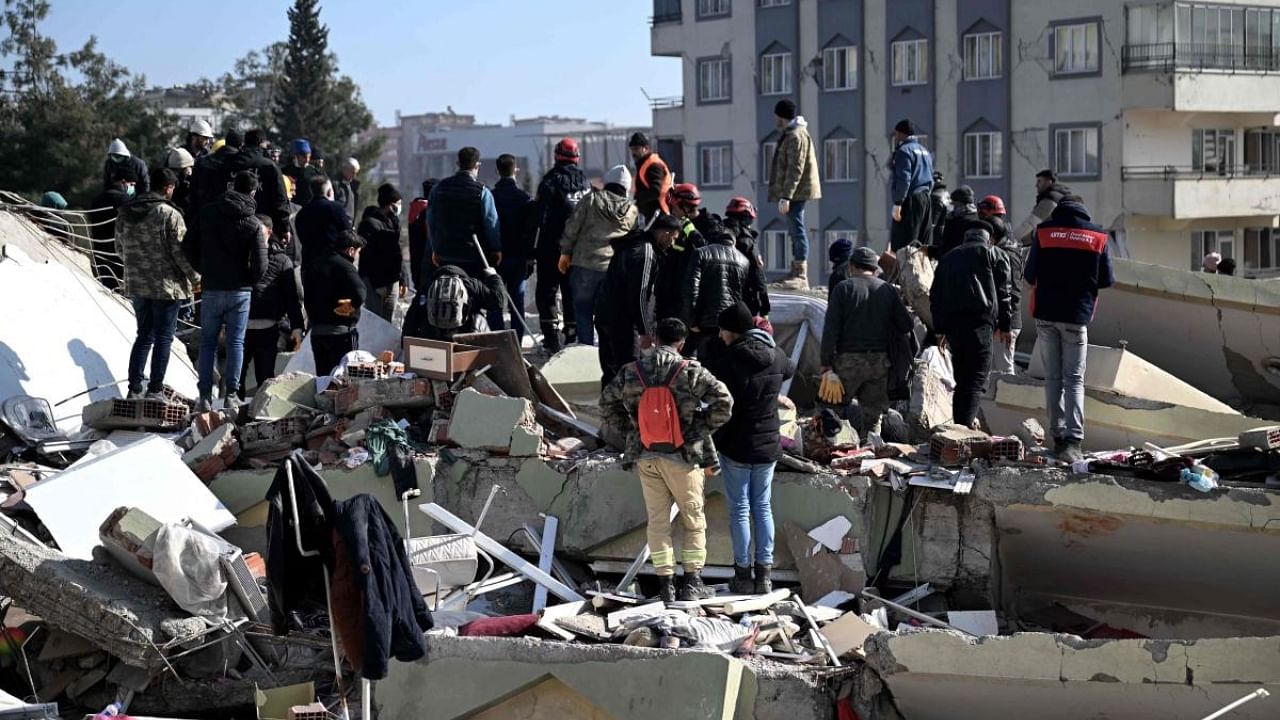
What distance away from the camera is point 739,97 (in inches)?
1815

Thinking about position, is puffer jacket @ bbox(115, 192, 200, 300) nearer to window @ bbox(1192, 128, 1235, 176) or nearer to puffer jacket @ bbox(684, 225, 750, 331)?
puffer jacket @ bbox(684, 225, 750, 331)

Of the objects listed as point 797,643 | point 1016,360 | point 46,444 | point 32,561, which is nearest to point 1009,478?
point 797,643

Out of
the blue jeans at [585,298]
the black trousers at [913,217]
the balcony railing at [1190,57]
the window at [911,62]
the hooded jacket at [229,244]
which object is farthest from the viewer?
the window at [911,62]

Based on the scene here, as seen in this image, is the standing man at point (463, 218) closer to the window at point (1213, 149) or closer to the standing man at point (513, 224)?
the standing man at point (513, 224)

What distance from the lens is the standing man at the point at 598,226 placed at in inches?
504

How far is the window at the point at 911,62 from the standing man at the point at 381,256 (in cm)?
3000

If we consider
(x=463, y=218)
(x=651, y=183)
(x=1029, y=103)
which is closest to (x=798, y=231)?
(x=651, y=183)

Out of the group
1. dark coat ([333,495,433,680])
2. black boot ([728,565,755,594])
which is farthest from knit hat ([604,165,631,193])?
dark coat ([333,495,433,680])

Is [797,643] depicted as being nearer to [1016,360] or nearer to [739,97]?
[1016,360]

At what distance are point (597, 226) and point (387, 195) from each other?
205cm

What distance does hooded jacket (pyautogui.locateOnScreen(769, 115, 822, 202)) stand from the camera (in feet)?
48.4

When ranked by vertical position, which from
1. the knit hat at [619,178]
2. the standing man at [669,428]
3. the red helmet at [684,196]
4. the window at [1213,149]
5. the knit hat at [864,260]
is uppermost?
the window at [1213,149]

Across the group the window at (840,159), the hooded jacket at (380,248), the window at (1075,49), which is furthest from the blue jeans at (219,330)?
the window at (840,159)

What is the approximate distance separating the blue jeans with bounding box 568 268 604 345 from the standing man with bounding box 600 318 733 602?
358cm
